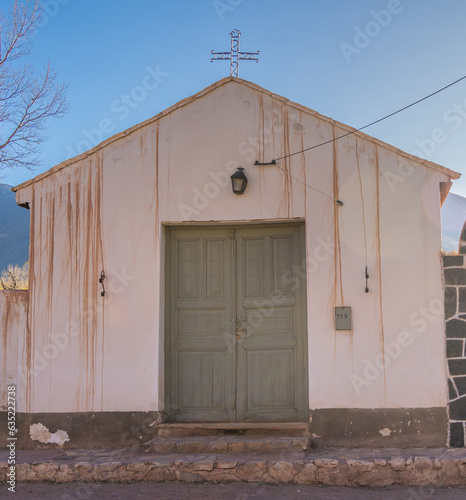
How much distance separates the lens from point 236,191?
5996mm

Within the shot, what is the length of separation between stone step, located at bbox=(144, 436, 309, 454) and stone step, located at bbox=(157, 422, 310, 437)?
93 mm

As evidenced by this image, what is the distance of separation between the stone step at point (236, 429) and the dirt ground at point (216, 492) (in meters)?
0.70

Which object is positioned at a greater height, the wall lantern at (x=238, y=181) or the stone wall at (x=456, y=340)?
the wall lantern at (x=238, y=181)

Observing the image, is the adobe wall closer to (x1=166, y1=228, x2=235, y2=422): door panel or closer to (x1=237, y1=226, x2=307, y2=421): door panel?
(x1=166, y1=228, x2=235, y2=422): door panel

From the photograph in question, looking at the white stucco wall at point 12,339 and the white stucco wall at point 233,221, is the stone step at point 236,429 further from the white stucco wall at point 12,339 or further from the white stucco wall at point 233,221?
the white stucco wall at point 12,339

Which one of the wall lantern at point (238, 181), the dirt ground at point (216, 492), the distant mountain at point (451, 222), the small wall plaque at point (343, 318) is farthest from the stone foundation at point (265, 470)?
the wall lantern at point (238, 181)

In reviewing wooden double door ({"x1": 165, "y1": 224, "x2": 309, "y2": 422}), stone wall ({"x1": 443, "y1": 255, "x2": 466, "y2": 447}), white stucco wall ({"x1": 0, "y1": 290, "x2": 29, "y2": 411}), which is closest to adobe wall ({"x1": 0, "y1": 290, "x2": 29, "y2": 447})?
white stucco wall ({"x1": 0, "y1": 290, "x2": 29, "y2": 411})

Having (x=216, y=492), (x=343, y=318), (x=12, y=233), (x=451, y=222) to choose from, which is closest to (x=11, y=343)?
(x=216, y=492)

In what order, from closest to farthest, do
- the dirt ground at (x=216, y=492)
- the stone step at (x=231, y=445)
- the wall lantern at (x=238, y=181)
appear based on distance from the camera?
the dirt ground at (x=216, y=492), the stone step at (x=231, y=445), the wall lantern at (x=238, y=181)

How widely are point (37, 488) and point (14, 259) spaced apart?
157 ft

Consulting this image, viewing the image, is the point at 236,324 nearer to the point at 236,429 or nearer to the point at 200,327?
the point at 200,327

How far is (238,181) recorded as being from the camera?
5.96 meters

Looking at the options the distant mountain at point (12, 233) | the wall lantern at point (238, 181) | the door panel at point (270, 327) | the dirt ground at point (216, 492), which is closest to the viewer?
the dirt ground at point (216, 492)

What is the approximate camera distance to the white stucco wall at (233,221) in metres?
5.78
